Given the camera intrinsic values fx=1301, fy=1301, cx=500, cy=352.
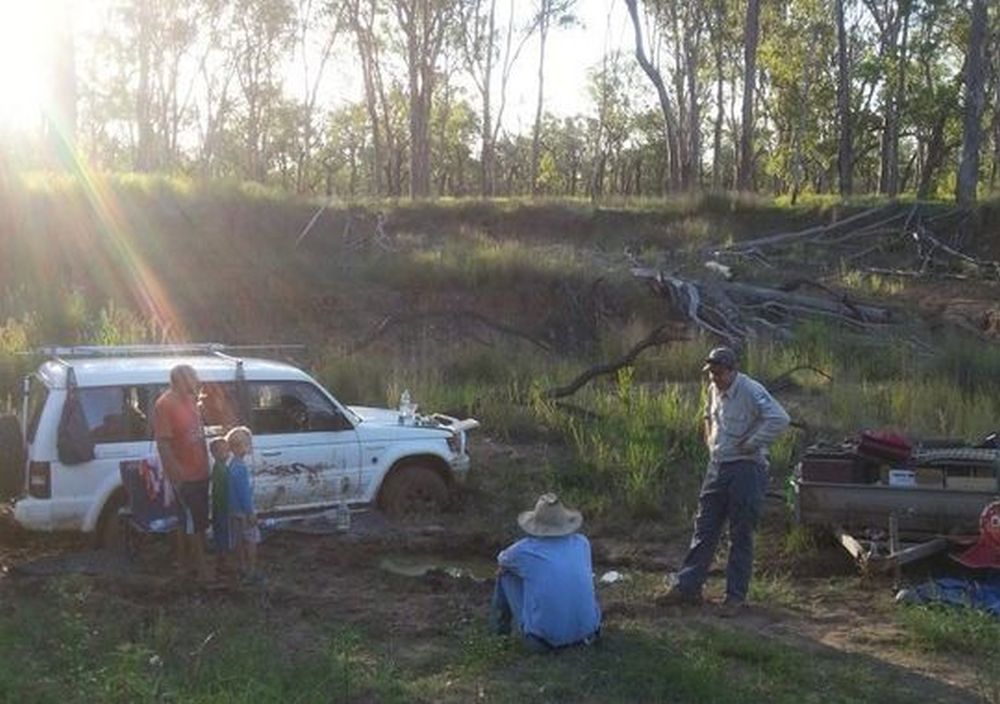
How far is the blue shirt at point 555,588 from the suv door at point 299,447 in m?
3.76

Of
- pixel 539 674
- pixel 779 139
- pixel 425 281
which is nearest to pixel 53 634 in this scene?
pixel 539 674

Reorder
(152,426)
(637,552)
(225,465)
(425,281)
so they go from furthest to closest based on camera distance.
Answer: (425,281), (637,552), (152,426), (225,465)

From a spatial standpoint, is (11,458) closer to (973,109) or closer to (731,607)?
(731,607)

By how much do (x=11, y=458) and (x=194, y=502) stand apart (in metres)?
1.78

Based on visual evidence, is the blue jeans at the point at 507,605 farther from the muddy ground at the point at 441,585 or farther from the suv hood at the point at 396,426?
the suv hood at the point at 396,426

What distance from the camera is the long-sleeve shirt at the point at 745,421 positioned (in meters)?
8.82

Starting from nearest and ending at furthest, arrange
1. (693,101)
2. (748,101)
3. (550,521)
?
1. (550,521)
2. (748,101)
3. (693,101)

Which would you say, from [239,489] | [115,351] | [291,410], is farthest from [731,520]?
[115,351]

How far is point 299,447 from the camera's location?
36.9 feet

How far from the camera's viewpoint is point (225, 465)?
31.0ft

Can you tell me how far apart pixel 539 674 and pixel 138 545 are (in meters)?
4.32

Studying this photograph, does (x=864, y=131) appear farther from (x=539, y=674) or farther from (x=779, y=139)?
(x=539, y=674)

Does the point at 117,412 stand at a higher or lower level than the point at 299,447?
higher

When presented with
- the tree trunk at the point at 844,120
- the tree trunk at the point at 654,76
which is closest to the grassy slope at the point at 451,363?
the tree trunk at the point at 654,76
